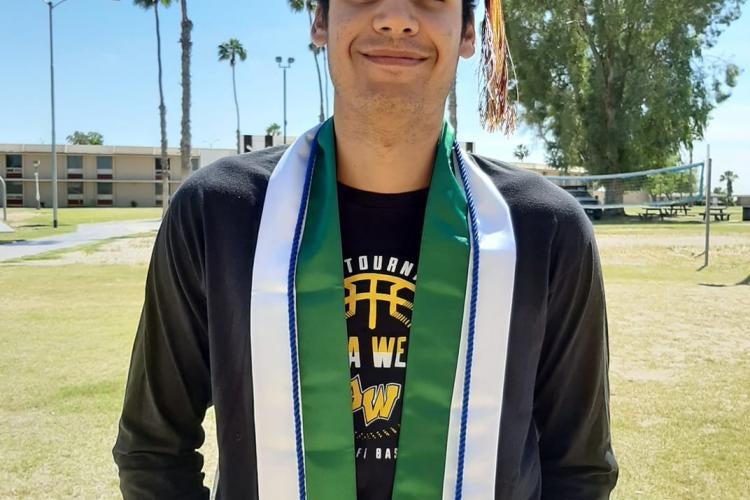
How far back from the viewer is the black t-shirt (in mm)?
1423

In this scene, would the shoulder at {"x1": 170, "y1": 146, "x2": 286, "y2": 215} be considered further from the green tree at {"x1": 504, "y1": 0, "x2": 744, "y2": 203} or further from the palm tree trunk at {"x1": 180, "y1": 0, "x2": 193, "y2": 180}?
the green tree at {"x1": 504, "y1": 0, "x2": 744, "y2": 203}

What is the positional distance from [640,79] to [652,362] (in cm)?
3191

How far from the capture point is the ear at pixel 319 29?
5.41ft

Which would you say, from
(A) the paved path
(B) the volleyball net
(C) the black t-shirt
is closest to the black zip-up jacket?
(C) the black t-shirt

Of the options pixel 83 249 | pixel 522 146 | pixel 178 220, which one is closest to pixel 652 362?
pixel 178 220

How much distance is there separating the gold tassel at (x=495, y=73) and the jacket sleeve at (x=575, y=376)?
671 millimetres

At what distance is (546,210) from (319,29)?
0.75 meters

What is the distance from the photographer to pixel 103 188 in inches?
2662

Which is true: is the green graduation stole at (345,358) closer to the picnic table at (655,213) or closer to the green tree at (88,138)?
the picnic table at (655,213)

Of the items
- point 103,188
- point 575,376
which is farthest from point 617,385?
point 103,188

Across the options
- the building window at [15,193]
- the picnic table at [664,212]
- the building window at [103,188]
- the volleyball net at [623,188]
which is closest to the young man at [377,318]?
the volleyball net at [623,188]

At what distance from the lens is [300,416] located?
137 cm

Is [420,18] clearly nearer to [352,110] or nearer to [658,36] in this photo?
[352,110]

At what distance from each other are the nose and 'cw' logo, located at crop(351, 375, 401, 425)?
786mm
